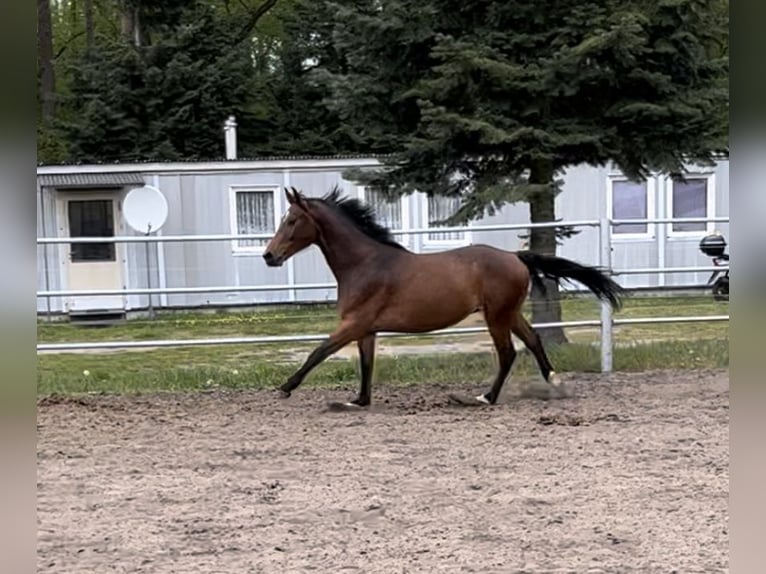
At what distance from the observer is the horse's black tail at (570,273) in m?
5.53

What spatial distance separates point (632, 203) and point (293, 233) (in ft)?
28.7

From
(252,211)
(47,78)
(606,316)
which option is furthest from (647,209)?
(47,78)

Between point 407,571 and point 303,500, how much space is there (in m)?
0.93

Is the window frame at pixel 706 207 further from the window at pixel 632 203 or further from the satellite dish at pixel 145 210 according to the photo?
the satellite dish at pixel 145 210

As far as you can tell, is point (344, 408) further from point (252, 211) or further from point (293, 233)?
point (252, 211)

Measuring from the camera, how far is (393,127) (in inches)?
288

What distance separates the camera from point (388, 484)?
3.61m

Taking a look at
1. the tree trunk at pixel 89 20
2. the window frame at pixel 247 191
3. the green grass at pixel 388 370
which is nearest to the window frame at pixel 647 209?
the window frame at pixel 247 191

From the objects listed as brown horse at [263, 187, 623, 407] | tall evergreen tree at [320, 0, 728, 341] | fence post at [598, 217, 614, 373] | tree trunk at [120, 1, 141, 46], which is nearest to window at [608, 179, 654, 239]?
tall evergreen tree at [320, 0, 728, 341]

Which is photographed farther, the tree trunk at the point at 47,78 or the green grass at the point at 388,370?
the tree trunk at the point at 47,78

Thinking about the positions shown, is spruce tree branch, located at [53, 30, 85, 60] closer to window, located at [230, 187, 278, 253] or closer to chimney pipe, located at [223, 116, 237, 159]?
chimney pipe, located at [223, 116, 237, 159]

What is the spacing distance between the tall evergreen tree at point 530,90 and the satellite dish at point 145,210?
464cm

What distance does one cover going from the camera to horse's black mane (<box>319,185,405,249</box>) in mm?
5402

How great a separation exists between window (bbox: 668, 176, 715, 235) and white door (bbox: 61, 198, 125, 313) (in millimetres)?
8182
